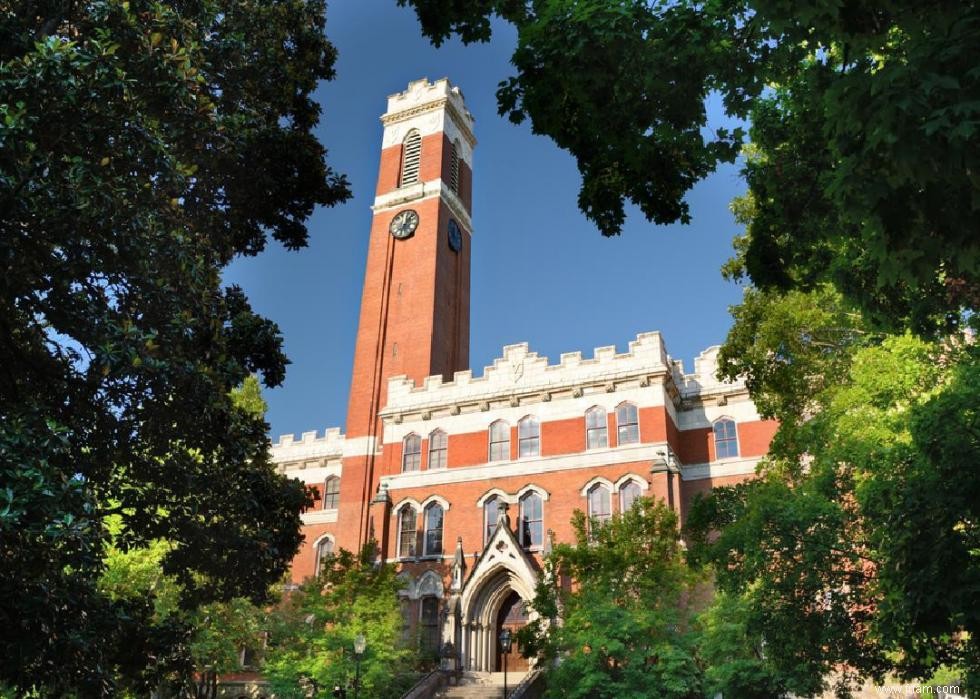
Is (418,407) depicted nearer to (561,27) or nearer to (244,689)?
(244,689)

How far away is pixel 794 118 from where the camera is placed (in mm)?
11352

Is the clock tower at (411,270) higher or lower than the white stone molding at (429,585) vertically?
higher

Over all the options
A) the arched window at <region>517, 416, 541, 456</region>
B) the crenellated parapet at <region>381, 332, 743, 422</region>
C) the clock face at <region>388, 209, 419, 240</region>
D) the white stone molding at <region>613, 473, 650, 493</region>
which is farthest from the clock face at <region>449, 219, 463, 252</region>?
the white stone molding at <region>613, 473, 650, 493</region>

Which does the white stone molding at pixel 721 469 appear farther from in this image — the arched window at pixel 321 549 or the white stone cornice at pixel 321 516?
the arched window at pixel 321 549

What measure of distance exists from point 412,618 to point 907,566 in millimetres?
27020

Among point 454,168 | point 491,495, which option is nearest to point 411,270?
point 454,168

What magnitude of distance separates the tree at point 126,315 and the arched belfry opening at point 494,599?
20.7m

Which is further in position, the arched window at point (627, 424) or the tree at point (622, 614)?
the arched window at point (627, 424)

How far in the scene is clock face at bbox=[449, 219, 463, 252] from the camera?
4709 centimetres

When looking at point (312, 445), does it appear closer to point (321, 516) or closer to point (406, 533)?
point (321, 516)

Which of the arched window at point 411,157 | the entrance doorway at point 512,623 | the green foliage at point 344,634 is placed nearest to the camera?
the green foliage at point 344,634

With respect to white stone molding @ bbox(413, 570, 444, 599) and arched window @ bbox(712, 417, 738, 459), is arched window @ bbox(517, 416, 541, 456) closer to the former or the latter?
white stone molding @ bbox(413, 570, 444, 599)

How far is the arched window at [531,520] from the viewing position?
33812 mm

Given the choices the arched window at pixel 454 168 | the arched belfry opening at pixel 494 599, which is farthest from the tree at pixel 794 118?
the arched window at pixel 454 168
